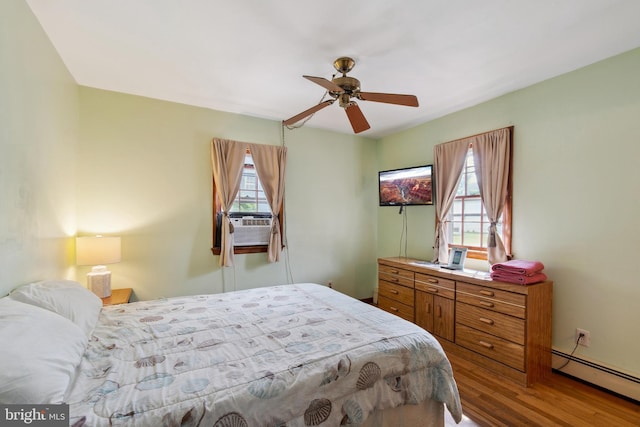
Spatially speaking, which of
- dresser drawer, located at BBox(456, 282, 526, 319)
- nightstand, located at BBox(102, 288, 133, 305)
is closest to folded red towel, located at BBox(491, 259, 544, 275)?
dresser drawer, located at BBox(456, 282, 526, 319)

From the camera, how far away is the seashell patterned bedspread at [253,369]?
3.41 feet

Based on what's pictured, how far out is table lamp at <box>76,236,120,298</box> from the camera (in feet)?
7.93

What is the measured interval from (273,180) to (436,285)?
88.0 inches

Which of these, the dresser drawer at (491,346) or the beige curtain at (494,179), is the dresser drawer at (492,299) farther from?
the beige curtain at (494,179)

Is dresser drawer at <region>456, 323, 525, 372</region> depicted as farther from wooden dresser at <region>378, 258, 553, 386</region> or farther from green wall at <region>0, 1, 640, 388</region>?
green wall at <region>0, 1, 640, 388</region>

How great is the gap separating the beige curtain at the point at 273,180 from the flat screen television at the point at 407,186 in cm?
143

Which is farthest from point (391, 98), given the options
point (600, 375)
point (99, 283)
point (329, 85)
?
point (99, 283)

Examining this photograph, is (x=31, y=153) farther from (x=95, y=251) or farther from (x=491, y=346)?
(x=491, y=346)

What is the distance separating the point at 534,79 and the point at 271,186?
9.47ft

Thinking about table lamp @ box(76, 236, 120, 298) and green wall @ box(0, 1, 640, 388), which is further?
table lamp @ box(76, 236, 120, 298)

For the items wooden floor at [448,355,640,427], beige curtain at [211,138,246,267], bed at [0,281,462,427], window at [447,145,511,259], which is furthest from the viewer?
beige curtain at [211,138,246,267]

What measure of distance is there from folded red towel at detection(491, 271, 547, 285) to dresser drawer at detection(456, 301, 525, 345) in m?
0.29

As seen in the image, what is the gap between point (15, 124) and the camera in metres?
1.55

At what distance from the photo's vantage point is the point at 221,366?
1282 mm
